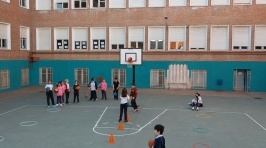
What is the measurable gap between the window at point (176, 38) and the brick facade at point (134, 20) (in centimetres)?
48

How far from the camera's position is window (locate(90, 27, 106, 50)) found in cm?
2982

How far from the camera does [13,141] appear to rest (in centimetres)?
1034

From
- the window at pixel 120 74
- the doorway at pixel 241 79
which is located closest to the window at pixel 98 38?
the window at pixel 120 74

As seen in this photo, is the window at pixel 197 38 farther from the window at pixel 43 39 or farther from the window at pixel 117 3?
the window at pixel 43 39

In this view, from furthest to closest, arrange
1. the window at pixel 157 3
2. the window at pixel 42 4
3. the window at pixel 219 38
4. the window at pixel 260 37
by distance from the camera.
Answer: the window at pixel 42 4 → the window at pixel 157 3 → the window at pixel 219 38 → the window at pixel 260 37

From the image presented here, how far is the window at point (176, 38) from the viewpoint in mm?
28312

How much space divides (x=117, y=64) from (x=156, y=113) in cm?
1443

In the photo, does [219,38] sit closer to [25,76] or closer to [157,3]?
[157,3]

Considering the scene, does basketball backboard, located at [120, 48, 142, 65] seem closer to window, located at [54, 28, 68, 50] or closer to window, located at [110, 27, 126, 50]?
window, located at [110, 27, 126, 50]

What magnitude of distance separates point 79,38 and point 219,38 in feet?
52.5

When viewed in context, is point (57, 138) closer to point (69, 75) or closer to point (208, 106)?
point (208, 106)

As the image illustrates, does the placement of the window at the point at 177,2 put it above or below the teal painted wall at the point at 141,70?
above

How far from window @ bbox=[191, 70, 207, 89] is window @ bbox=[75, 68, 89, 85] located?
12341 millimetres

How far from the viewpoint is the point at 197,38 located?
92.0ft
